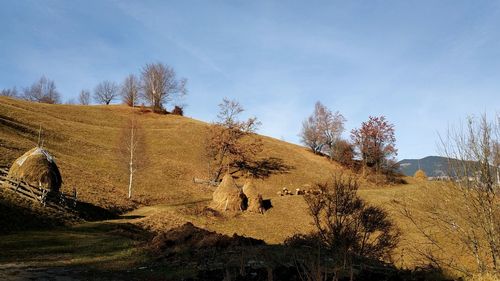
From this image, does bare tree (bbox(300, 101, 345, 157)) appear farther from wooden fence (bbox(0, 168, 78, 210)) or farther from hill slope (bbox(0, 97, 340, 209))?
wooden fence (bbox(0, 168, 78, 210))

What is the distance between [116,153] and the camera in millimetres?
50312

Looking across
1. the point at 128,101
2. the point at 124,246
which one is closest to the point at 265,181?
the point at 124,246

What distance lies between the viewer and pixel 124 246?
56.4ft

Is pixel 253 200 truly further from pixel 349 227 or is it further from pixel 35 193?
pixel 349 227

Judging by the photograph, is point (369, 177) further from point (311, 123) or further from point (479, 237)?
point (479, 237)

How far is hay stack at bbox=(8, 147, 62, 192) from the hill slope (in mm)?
4200

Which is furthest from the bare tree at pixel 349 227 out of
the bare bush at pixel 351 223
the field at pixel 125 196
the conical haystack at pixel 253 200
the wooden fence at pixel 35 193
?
the wooden fence at pixel 35 193

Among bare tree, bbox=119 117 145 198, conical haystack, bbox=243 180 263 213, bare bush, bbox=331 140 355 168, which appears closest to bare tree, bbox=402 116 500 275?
conical haystack, bbox=243 180 263 213

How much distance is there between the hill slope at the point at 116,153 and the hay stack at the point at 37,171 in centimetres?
420

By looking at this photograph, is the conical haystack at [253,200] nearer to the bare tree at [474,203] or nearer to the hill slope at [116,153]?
the hill slope at [116,153]

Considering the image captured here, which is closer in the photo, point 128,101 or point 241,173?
point 241,173

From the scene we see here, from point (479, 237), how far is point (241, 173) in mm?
40975

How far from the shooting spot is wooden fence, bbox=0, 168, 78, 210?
2444 cm

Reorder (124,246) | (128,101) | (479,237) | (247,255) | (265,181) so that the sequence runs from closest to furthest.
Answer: (247,255)
(479,237)
(124,246)
(265,181)
(128,101)
